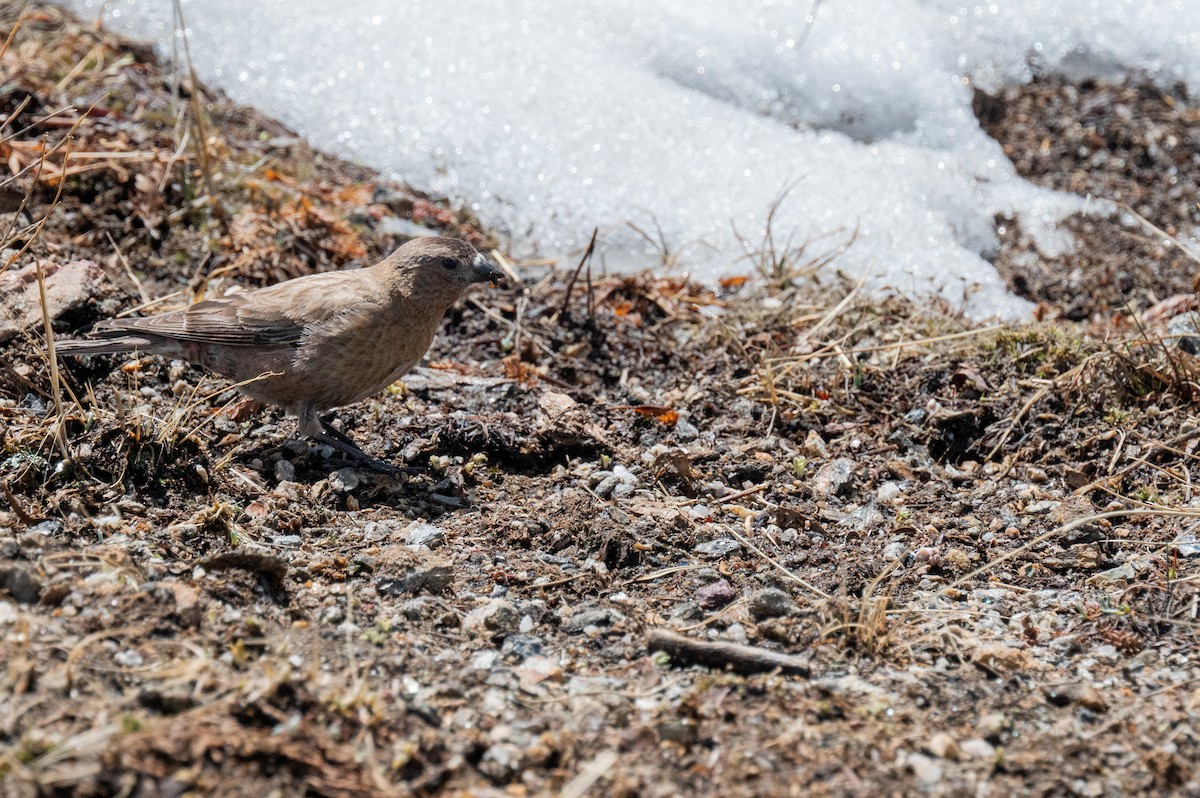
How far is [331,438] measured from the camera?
4945mm

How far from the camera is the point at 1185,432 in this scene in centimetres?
477

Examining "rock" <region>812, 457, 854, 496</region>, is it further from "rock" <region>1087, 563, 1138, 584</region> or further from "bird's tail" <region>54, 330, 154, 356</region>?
"bird's tail" <region>54, 330, 154, 356</region>

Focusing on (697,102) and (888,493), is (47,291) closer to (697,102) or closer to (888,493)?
(888,493)

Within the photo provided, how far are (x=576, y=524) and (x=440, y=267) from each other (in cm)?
154

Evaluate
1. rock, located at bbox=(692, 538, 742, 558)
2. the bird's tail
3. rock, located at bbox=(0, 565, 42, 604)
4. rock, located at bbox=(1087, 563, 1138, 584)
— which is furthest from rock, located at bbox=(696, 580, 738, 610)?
the bird's tail

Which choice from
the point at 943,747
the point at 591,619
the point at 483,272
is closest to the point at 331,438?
the point at 483,272

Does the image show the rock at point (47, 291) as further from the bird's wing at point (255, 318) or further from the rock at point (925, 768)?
the rock at point (925, 768)

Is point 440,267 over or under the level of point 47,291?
over

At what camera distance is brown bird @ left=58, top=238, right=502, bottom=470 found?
492cm

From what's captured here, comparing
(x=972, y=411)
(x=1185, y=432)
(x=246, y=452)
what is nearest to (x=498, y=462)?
(x=246, y=452)

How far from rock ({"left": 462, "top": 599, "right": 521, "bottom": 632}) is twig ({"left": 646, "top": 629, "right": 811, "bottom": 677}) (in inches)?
18.5

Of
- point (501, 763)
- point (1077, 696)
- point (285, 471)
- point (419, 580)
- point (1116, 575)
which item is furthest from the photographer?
point (285, 471)

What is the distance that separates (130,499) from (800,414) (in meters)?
2.84

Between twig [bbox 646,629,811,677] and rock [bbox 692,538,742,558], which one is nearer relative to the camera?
twig [bbox 646,629,811,677]
